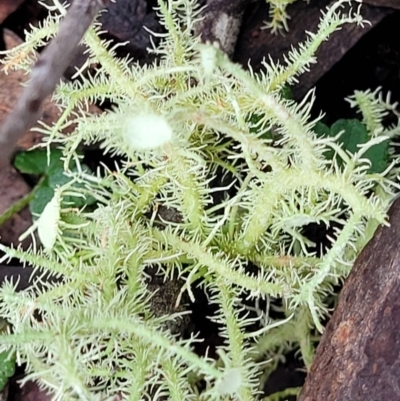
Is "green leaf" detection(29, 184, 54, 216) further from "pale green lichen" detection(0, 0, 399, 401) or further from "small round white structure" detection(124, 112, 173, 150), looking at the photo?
"small round white structure" detection(124, 112, 173, 150)

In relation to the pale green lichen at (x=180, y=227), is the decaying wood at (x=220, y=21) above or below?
above

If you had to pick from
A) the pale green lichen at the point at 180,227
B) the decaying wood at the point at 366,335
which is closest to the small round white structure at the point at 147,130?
the pale green lichen at the point at 180,227

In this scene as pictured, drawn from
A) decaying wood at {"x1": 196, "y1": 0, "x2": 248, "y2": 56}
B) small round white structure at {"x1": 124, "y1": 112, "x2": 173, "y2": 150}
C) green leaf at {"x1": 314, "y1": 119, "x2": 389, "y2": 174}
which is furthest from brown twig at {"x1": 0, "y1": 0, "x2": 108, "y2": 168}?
green leaf at {"x1": 314, "y1": 119, "x2": 389, "y2": 174}

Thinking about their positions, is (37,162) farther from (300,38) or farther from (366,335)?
(366,335)

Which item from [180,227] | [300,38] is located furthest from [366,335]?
[300,38]

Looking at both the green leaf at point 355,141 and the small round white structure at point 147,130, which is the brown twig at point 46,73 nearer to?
the small round white structure at point 147,130

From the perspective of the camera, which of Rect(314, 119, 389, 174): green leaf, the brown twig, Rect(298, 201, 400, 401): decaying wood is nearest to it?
the brown twig
